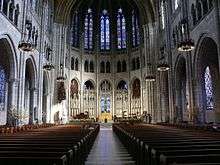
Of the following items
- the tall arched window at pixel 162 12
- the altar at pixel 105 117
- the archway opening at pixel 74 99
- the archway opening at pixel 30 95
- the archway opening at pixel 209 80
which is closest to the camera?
the archway opening at pixel 209 80

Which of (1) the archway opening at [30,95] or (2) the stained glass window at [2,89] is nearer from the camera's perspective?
Answer: (2) the stained glass window at [2,89]

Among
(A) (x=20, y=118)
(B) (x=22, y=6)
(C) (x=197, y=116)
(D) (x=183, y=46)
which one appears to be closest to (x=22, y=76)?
(A) (x=20, y=118)

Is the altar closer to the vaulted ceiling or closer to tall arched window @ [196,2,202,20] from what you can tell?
the vaulted ceiling

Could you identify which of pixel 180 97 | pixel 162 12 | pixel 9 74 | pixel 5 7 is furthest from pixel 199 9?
pixel 9 74

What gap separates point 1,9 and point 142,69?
31910 mm

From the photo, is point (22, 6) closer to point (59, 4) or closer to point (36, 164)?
point (59, 4)

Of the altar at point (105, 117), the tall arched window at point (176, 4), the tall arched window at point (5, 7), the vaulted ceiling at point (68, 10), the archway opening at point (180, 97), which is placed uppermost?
the vaulted ceiling at point (68, 10)

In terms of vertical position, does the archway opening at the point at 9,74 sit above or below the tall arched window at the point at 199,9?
below

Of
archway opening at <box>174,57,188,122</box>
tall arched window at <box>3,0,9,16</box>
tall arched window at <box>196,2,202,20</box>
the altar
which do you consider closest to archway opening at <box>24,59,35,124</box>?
tall arched window at <box>3,0,9,16</box>

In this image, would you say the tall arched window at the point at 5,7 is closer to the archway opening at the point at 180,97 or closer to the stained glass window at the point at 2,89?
the stained glass window at the point at 2,89

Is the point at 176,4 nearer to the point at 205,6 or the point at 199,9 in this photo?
the point at 199,9

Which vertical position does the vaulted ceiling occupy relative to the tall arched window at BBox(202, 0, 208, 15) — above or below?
above

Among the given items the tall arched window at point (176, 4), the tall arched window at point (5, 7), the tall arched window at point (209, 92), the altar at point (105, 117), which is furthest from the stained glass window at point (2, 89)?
the altar at point (105, 117)

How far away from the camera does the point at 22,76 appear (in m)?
23.0
